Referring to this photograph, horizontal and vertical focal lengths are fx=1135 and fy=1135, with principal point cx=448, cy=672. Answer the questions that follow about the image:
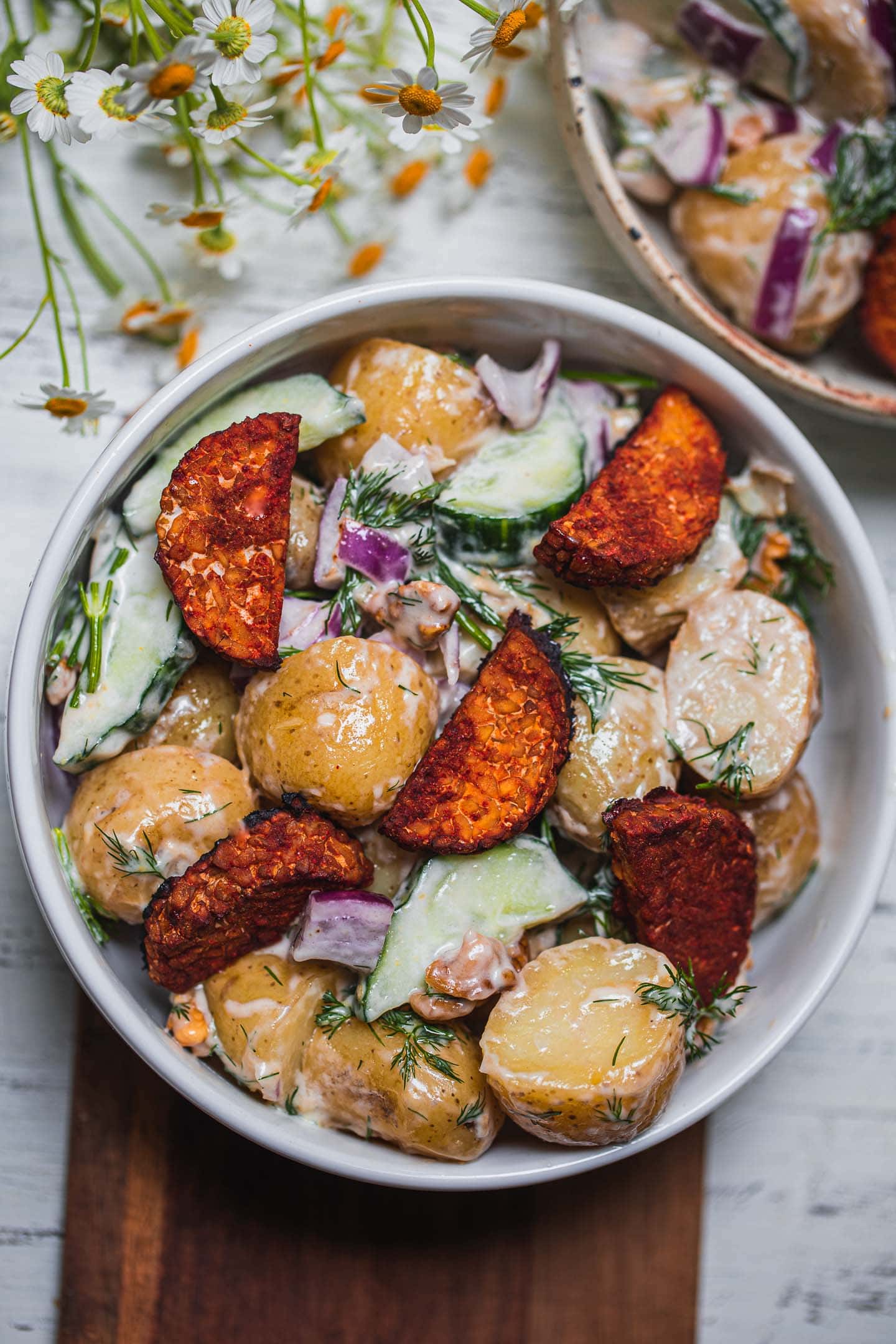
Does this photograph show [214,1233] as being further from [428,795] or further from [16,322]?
[16,322]

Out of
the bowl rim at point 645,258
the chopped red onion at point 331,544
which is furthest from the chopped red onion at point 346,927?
the bowl rim at point 645,258

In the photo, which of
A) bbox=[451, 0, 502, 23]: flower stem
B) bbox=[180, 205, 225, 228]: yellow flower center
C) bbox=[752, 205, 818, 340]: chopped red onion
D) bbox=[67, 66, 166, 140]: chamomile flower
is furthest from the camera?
bbox=[752, 205, 818, 340]: chopped red onion

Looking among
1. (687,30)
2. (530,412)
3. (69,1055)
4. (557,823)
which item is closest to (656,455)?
(530,412)

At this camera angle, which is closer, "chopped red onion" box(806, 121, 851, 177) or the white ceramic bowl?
the white ceramic bowl

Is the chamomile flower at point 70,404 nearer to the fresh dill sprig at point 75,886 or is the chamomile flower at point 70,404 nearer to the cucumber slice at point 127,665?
the cucumber slice at point 127,665

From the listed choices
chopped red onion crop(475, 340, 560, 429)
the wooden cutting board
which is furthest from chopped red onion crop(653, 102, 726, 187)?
the wooden cutting board

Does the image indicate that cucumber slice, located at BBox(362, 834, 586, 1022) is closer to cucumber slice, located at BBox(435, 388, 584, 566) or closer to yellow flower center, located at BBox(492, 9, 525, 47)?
cucumber slice, located at BBox(435, 388, 584, 566)

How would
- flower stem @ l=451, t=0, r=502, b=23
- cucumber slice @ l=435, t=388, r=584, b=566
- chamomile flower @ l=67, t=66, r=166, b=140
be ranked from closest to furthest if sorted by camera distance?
flower stem @ l=451, t=0, r=502, b=23
chamomile flower @ l=67, t=66, r=166, b=140
cucumber slice @ l=435, t=388, r=584, b=566
